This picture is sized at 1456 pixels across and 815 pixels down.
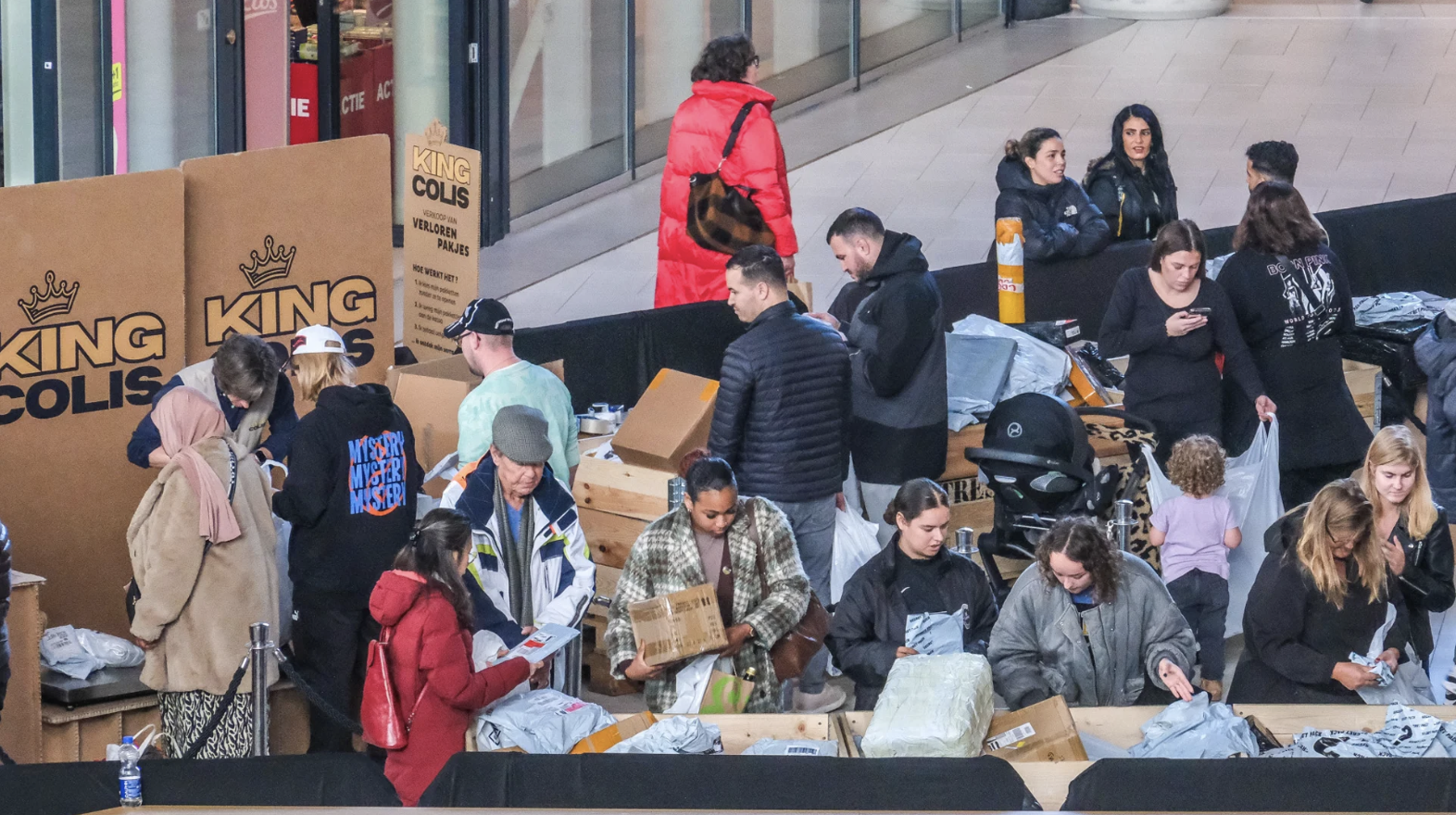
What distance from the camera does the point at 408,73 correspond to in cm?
1408

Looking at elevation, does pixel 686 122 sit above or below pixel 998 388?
above

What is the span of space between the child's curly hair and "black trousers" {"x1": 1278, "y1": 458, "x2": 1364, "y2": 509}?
1.33 m

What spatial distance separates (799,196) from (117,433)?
24.5 ft

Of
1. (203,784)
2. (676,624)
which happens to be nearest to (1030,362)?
(676,624)

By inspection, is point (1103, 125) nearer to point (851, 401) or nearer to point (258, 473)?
point (851, 401)

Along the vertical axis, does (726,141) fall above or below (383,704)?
above

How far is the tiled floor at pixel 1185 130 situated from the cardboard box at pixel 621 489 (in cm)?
398

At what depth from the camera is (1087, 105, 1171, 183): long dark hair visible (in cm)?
995

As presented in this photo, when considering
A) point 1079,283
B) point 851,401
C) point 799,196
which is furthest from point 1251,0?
point 851,401

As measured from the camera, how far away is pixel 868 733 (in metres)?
5.85

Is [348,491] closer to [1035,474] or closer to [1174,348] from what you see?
[1035,474]

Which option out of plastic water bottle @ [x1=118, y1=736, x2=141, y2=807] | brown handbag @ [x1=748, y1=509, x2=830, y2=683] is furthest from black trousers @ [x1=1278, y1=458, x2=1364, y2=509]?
plastic water bottle @ [x1=118, y1=736, x2=141, y2=807]

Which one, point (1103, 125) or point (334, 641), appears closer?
point (334, 641)

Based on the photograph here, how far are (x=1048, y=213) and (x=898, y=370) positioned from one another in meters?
2.55
